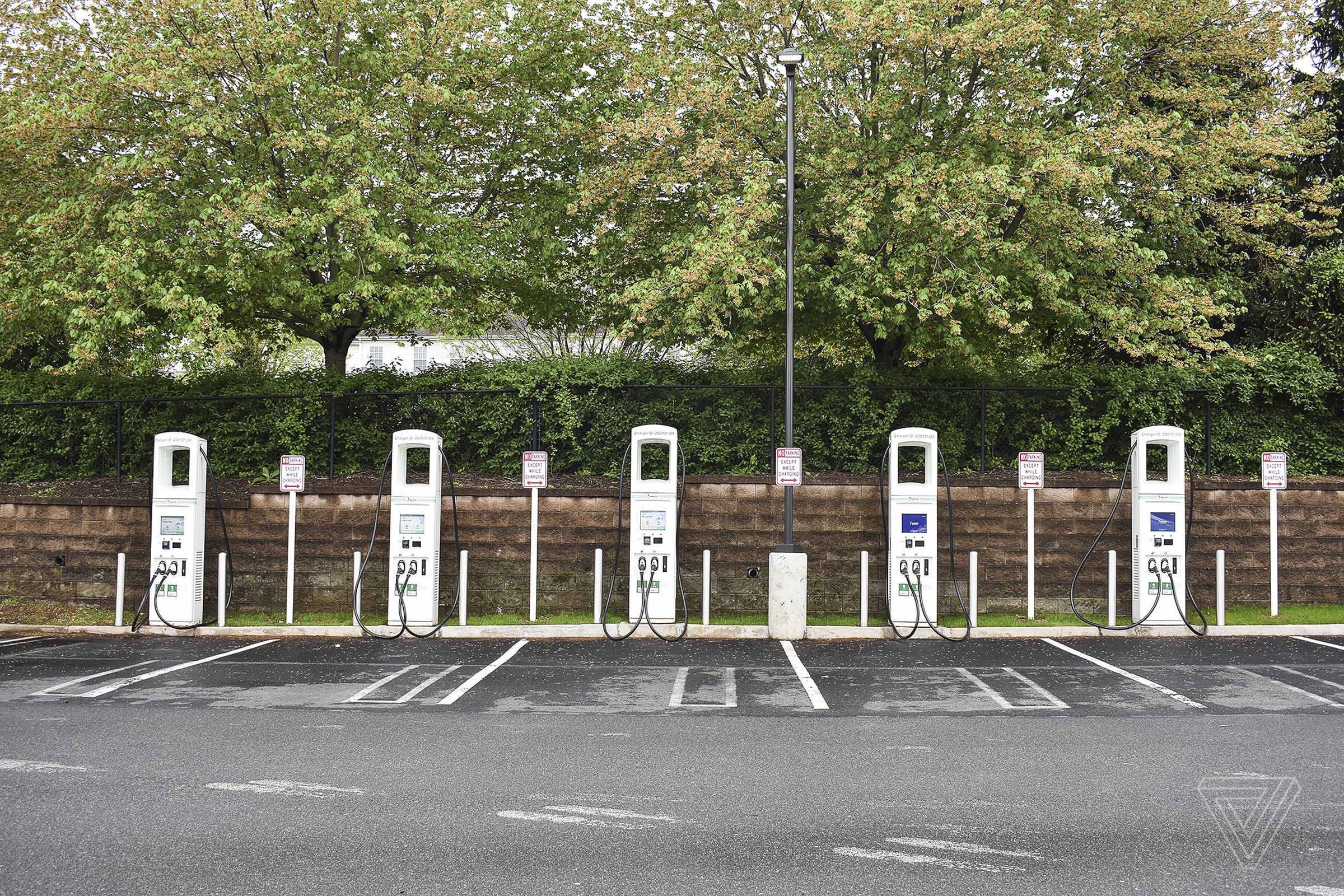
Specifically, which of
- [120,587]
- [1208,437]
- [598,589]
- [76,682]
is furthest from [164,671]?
[1208,437]

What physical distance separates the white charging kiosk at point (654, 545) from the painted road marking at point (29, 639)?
715cm

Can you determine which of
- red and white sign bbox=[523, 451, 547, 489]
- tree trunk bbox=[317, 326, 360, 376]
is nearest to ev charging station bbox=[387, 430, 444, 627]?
red and white sign bbox=[523, 451, 547, 489]

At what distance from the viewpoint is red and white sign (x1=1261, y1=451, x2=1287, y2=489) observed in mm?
11664

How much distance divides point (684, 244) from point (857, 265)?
245cm

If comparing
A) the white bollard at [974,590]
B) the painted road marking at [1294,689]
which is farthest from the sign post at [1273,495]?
the painted road marking at [1294,689]

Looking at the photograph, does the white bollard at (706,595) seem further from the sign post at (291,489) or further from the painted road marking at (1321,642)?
the painted road marking at (1321,642)

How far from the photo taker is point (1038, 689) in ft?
26.5

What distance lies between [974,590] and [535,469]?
5814 mm

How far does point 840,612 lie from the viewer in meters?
12.3

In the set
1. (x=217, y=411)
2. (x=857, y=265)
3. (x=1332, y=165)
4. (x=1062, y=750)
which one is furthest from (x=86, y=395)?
(x=1332, y=165)

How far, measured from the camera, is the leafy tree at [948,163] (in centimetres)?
1195

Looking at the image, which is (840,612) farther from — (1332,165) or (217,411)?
(1332,165)

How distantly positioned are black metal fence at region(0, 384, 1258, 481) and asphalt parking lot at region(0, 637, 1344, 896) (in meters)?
5.01

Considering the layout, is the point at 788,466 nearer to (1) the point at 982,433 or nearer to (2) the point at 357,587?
(1) the point at 982,433
